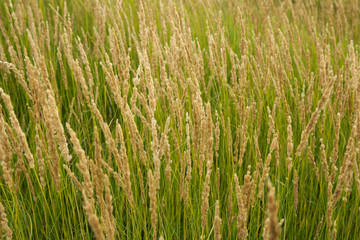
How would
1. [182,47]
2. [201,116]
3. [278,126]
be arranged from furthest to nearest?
[278,126]
[182,47]
[201,116]

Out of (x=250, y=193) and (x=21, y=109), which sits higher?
(x=21, y=109)

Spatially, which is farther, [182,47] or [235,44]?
[235,44]

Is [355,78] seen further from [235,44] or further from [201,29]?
[201,29]

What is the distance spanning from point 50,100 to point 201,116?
1.97 ft

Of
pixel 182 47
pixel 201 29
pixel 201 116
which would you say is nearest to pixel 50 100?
pixel 201 116

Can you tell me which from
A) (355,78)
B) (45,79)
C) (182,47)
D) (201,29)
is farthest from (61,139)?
(201,29)

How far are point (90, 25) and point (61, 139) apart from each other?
7.60 ft

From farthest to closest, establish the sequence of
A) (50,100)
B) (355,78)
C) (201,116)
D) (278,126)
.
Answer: (278,126) → (355,78) → (201,116) → (50,100)

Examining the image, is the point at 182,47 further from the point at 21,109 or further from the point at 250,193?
the point at 21,109

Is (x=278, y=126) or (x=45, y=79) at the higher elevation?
(x=45, y=79)

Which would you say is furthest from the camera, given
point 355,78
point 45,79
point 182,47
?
point 182,47

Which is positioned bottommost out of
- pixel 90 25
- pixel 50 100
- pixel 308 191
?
pixel 308 191

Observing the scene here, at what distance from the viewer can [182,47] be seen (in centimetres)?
180

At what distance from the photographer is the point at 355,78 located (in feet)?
5.40
